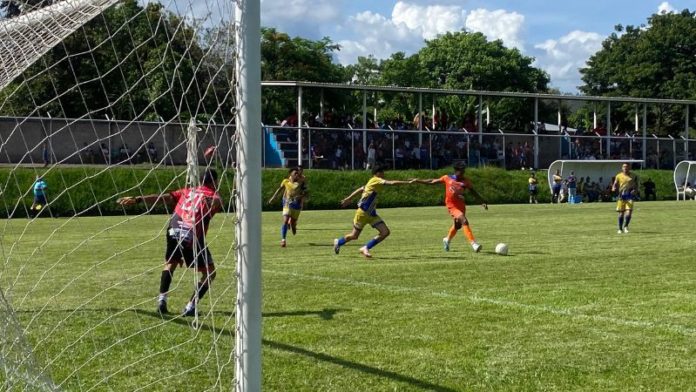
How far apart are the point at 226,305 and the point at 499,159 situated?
135ft

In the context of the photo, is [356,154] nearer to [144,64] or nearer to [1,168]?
[1,168]

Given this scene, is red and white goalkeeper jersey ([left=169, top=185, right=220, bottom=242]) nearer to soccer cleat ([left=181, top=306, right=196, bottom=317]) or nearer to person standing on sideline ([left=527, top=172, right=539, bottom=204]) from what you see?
soccer cleat ([left=181, top=306, right=196, bottom=317])

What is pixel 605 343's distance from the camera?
838 cm

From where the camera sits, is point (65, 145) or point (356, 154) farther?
point (356, 154)

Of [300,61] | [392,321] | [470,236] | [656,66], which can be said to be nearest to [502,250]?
[470,236]

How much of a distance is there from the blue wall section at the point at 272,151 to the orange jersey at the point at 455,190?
23940 mm

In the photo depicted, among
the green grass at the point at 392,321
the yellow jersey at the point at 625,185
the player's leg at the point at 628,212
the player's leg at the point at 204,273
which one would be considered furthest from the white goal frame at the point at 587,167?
the player's leg at the point at 204,273

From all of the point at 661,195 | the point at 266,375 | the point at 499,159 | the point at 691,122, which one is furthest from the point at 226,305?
the point at 691,122

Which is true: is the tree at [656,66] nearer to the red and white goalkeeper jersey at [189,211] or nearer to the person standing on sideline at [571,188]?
the person standing on sideline at [571,188]

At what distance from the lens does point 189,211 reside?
372 inches

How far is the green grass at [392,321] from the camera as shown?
7145 millimetres

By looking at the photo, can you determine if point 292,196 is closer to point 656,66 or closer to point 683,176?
point 683,176

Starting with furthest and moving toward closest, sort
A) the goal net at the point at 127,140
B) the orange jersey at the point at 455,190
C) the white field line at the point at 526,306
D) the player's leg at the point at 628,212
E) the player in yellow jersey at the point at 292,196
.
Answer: the player's leg at the point at 628,212 < the player in yellow jersey at the point at 292,196 < the orange jersey at the point at 455,190 < the white field line at the point at 526,306 < the goal net at the point at 127,140

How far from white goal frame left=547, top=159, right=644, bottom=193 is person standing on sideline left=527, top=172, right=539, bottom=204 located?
148cm
